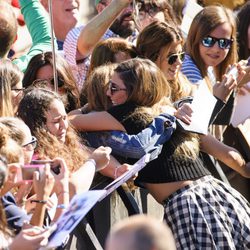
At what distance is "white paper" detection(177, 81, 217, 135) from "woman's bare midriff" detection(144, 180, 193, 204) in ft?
1.01

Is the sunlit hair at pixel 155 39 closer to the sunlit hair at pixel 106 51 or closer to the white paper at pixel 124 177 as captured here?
the sunlit hair at pixel 106 51

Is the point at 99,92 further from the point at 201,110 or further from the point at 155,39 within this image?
the point at 155,39

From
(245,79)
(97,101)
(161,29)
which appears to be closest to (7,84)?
(97,101)

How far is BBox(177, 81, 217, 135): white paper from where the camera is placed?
5.79 meters

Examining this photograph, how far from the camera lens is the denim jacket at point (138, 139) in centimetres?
547

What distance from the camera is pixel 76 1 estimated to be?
294 inches

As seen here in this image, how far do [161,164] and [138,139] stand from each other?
27 cm

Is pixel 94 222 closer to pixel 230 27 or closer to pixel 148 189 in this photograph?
pixel 148 189

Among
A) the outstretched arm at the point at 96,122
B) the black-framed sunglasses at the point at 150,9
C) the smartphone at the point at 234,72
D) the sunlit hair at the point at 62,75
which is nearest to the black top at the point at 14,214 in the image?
the outstretched arm at the point at 96,122

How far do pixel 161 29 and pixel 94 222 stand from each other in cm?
146

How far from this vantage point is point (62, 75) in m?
5.84

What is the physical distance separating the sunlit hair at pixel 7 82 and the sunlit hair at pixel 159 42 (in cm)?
126

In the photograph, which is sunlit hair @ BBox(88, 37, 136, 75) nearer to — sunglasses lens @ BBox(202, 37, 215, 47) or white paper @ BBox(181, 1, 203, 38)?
sunglasses lens @ BBox(202, 37, 215, 47)

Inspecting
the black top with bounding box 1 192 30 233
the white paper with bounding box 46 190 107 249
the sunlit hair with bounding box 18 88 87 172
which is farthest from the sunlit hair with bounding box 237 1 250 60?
the white paper with bounding box 46 190 107 249
